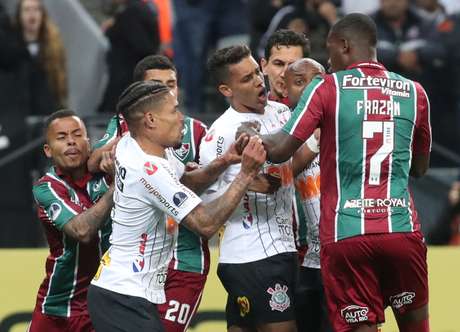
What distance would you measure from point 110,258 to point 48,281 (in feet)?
3.90

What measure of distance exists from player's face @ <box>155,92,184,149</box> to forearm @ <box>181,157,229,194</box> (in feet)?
1.39

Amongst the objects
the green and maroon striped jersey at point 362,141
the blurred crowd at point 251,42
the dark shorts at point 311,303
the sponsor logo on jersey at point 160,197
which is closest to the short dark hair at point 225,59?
the green and maroon striped jersey at point 362,141

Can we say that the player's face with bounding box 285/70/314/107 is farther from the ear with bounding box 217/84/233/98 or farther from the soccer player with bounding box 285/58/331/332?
the ear with bounding box 217/84/233/98

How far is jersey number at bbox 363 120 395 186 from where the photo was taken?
7102mm

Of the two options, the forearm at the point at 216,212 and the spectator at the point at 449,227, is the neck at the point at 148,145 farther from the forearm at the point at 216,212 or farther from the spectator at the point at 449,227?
the spectator at the point at 449,227

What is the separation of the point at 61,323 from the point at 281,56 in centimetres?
217

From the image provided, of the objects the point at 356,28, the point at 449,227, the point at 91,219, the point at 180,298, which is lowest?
the point at 449,227

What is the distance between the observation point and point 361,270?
7.18 meters

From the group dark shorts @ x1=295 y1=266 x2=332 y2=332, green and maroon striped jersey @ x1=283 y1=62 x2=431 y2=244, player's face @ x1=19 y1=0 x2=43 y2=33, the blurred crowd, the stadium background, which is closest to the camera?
green and maroon striped jersey @ x1=283 y1=62 x2=431 y2=244

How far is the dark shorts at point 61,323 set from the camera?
8109 mm

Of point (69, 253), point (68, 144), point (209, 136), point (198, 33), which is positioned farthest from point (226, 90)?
point (198, 33)

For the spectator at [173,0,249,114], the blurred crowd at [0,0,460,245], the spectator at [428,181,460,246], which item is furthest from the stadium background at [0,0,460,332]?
the blurred crowd at [0,0,460,245]

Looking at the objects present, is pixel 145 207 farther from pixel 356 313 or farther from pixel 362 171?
pixel 356 313

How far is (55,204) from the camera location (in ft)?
25.7
